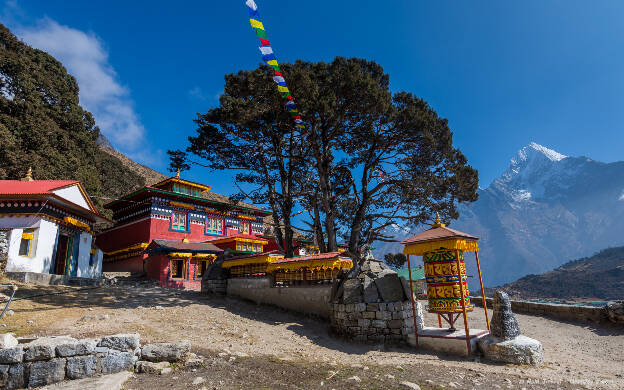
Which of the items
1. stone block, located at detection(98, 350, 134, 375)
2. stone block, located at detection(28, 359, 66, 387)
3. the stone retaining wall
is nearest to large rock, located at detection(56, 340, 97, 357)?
stone block, located at detection(28, 359, 66, 387)

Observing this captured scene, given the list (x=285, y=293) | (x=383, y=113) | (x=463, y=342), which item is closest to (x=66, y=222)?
(x=285, y=293)

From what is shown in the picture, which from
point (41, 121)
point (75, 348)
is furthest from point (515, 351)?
point (41, 121)

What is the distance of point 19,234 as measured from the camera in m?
15.8

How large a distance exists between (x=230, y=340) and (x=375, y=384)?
14.2 feet

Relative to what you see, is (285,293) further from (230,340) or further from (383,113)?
(383,113)

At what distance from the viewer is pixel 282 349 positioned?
28.3 feet

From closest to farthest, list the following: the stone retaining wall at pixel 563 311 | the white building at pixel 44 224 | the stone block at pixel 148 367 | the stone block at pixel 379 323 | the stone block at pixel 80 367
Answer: the stone block at pixel 80 367, the stone block at pixel 148 367, the stone block at pixel 379 323, the stone retaining wall at pixel 563 311, the white building at pixel 44 224

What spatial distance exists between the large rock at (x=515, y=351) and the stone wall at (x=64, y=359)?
785 cm

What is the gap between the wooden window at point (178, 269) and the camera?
Answer: 2542 cm

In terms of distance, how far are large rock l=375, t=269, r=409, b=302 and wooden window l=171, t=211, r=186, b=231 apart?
22.8m

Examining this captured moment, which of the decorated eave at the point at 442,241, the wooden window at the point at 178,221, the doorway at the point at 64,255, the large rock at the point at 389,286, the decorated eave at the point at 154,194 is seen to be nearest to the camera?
the decorated eave at the point at 442,241

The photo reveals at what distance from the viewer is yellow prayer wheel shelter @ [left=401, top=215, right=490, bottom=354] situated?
31.8 feet

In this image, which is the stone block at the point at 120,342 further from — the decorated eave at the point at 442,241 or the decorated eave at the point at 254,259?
the decorated eave at the point at 254,259

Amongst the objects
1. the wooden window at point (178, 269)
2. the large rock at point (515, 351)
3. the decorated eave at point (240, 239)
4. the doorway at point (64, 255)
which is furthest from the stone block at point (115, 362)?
the decorated eave at point (240, 239)
